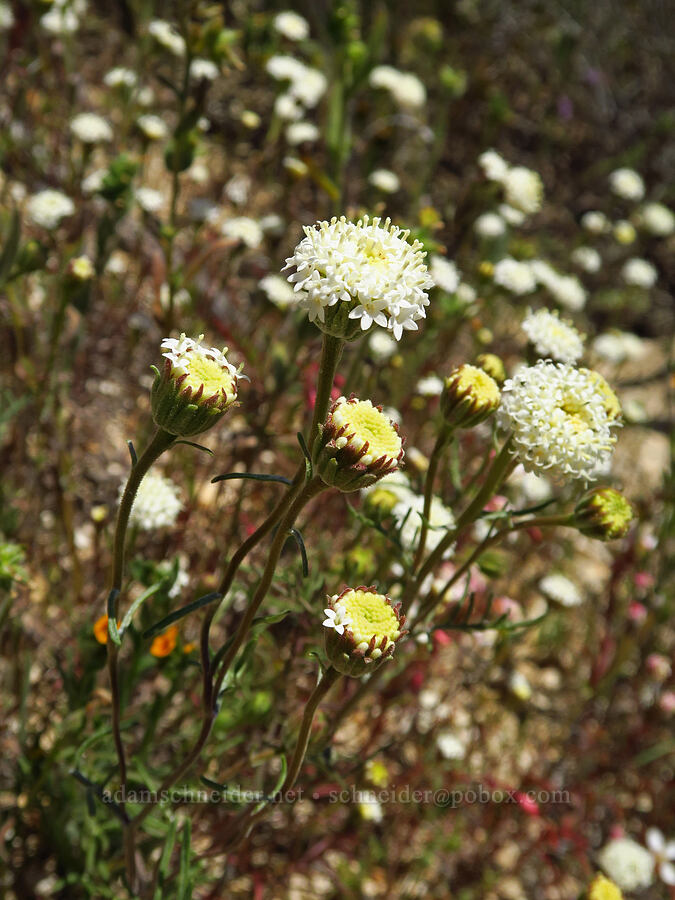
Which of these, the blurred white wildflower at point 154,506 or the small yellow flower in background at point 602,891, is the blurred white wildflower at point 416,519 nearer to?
the blurred white wildflower at point 154,506

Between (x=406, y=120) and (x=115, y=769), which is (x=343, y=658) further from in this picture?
(x=406, y=120)

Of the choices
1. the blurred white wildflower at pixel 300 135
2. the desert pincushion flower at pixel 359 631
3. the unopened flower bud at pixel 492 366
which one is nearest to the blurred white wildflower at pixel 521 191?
the blurred white wildflower at pixel 300 135

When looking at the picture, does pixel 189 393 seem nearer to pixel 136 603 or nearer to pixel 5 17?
pixel 136 603

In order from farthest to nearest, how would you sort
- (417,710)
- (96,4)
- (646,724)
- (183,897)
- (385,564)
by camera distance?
1. (96,4)
2. (646,724)
3. (417,710)
4. (385,564)
5. (183,897)

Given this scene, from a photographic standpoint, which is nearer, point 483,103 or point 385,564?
point 385,564

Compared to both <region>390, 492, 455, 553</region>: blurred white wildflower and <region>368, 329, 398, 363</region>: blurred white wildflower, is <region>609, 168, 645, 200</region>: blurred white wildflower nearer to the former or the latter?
<region>368, 329, 398, 363</region>: blurred white wildflower

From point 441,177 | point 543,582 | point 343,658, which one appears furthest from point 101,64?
point 343,658

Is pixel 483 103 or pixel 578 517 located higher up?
pixel 578 517
